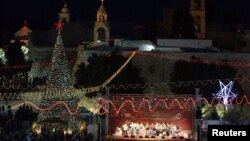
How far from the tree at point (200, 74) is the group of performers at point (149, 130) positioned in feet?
24.7

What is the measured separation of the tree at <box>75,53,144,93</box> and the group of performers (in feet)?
23.1

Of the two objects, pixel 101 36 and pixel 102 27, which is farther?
pixel 101 36

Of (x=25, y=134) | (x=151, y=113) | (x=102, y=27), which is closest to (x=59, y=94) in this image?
(x=151, y=113)

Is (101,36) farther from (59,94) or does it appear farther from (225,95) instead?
(59,94)

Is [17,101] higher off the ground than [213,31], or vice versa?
[213,31]

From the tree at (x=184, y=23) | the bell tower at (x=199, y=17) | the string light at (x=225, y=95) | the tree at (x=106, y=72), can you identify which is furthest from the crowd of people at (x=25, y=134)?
the bell tower at (x=199, y=17)

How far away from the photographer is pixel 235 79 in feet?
101

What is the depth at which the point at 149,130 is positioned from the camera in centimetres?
2222

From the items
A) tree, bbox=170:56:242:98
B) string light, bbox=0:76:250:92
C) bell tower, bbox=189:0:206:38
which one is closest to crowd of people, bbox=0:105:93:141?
string light, bbox=0:76:250:92

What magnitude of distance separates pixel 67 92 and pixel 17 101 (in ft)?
22.3

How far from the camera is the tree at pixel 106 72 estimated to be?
3014 cm

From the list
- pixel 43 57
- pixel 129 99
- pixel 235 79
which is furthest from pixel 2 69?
pixel 129 99

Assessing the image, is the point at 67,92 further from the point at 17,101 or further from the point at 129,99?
the point at 17,101

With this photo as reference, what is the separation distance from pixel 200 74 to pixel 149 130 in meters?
9.45
